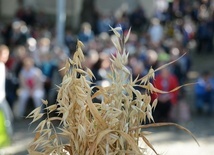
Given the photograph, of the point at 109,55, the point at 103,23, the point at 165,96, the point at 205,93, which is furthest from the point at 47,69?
the point at 103,23

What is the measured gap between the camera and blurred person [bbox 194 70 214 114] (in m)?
12.8

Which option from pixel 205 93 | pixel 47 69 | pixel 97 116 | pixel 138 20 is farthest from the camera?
pixel 138 20

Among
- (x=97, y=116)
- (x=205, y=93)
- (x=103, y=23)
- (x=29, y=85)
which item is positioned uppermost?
(x=97, y=116)

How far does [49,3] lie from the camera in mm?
23516

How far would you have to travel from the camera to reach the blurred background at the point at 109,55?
11.0 metres

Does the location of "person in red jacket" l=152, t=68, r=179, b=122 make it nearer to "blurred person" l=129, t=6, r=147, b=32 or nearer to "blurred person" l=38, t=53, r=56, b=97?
"blurred person" l=38, t=53, r=56, b=97

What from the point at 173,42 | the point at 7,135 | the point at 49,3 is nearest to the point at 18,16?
the point at 49,3

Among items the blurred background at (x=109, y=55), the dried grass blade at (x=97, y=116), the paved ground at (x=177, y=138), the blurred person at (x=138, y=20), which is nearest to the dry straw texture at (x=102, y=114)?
the dried grass blade at (x=97, y=116)

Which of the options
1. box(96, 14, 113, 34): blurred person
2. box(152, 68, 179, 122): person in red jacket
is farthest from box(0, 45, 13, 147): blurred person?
box(96, 14, 113, 34): blurred person

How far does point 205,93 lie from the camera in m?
12.8

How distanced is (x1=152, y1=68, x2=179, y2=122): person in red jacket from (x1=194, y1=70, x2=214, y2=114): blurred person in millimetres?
1017

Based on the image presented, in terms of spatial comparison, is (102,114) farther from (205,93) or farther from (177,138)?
(205,93)

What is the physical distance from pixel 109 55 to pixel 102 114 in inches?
327

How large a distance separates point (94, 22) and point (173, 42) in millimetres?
6705
